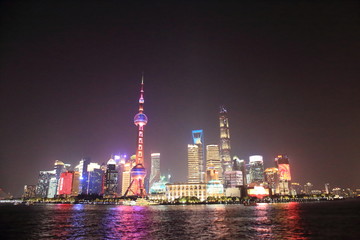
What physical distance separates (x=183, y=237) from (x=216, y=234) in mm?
6707

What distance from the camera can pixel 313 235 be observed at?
48.4m

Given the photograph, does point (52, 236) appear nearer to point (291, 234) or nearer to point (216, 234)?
point (216, 234)

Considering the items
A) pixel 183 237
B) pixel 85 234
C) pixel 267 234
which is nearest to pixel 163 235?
pixel 183 237

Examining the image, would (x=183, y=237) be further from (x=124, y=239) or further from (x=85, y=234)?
(x=85, y=234)

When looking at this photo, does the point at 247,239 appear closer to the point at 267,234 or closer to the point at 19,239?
the point at 267,234

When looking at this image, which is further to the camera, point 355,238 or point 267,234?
point 267,234

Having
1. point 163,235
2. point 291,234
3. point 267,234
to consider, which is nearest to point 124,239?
point 163,235

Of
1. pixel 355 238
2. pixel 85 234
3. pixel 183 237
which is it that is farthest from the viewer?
pixel 85 234

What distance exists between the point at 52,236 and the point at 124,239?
1433 centimetres

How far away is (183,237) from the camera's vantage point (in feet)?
157

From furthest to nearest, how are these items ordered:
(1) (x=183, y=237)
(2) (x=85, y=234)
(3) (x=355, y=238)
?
1. (2) (x=85, y=234)
2. (1) (x=183, y=237)
3. (3) (x=355, y=238)

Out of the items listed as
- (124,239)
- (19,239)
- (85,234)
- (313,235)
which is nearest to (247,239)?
(313,235)

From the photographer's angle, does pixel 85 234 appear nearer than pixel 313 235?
No

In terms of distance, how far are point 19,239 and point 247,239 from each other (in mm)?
38152
